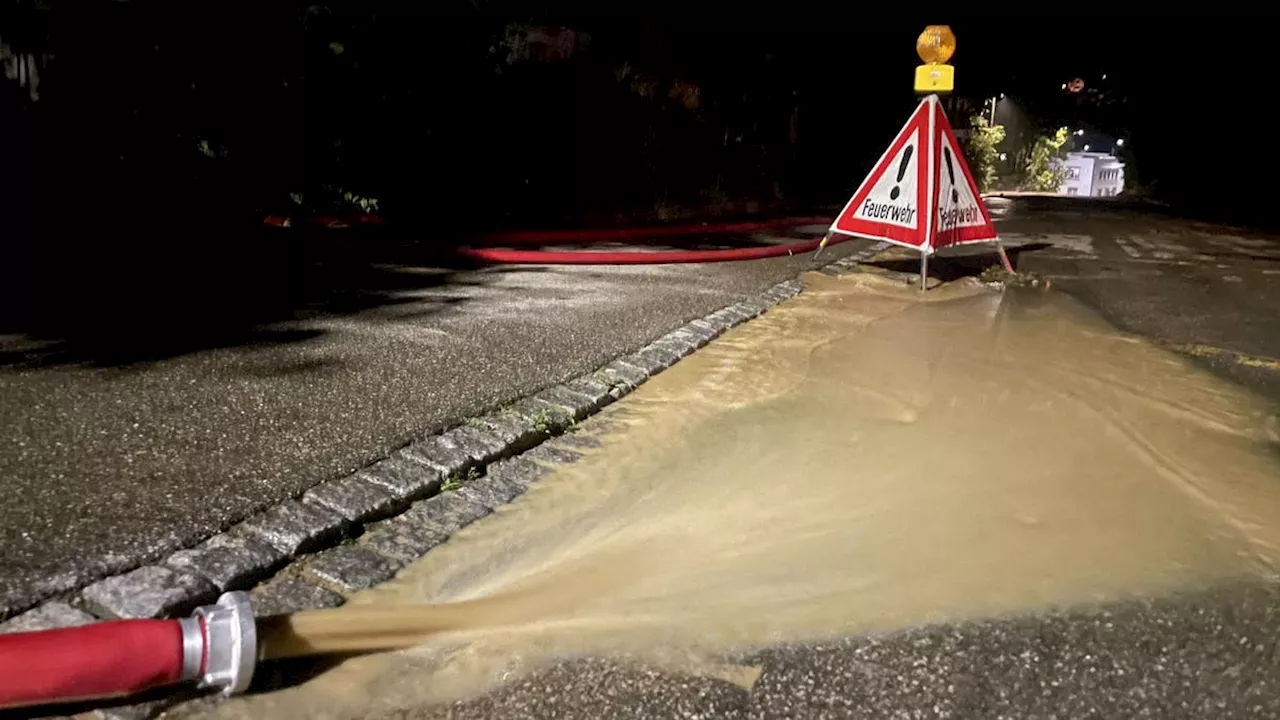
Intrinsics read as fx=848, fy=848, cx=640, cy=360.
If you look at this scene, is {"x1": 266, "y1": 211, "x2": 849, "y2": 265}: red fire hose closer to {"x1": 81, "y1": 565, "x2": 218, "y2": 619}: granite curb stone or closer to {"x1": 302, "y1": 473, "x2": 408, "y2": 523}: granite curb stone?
{"x1": 302, "y1": 473, "x2": 408, "y2": 523}: granite curb stone

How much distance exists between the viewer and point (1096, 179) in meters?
66.7

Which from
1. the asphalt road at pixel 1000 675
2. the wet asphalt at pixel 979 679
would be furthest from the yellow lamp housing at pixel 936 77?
the wet asphalt at pixel 979 679

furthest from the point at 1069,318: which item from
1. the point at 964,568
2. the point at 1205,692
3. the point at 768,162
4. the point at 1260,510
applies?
the point at 768,162

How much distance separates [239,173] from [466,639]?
6.19 m

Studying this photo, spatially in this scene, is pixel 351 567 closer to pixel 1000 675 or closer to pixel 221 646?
pixel 221 646

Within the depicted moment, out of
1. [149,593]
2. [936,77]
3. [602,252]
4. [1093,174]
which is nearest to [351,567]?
[149,593]

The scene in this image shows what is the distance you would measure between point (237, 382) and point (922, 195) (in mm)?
5452

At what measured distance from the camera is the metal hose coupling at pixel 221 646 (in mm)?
1684

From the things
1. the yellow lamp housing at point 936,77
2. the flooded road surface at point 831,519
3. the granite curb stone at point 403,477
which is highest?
the yellow lamp housing at point 936,77

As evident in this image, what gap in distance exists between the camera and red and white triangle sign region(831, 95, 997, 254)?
686 centimetres

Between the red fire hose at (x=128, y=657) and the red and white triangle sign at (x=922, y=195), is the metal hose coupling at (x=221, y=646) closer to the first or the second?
the red fire hose at (x=128, y=657)

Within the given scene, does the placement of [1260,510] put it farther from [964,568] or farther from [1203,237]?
[1203,237]

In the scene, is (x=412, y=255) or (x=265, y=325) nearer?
(x=265, y=325)

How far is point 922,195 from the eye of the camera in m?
6.95
